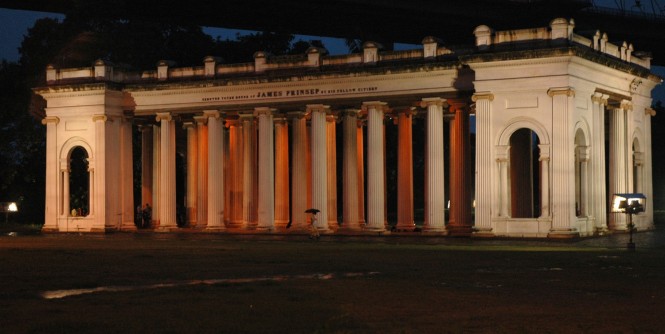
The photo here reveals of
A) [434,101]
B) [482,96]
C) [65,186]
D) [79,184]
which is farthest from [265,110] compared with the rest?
[79,184]

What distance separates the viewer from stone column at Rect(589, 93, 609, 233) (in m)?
49.0

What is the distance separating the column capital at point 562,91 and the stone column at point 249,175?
18.8m

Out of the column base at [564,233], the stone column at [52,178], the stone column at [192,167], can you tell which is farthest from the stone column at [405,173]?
the stone column at [52,178]

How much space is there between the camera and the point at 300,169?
187 ft

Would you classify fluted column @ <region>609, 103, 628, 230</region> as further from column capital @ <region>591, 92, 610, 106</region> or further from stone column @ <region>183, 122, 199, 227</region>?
stone column @ <region>183, 122, 199, 227</region>

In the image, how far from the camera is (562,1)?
91875 millimetres

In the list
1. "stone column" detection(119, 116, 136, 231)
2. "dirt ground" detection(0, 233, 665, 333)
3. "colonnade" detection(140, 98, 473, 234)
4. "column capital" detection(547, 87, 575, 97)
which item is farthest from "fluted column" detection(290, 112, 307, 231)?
"dirt ground" detection(0, 233, 665, 333)

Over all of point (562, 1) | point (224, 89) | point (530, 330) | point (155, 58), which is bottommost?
point (530, 330)

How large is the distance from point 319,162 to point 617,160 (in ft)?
51.2

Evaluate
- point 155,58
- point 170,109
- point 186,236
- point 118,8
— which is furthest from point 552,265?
point 118,8

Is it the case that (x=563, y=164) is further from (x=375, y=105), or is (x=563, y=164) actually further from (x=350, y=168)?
(x=350, y=168)

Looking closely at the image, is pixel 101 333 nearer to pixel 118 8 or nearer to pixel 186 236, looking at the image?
pixel 186 236

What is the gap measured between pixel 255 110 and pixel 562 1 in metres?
45.3

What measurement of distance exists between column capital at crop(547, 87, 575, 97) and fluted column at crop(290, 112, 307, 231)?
50.7 feet
